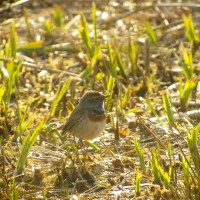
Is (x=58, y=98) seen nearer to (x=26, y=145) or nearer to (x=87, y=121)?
(x=87, y=121)

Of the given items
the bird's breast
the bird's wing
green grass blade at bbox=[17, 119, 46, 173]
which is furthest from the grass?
the bird's breast

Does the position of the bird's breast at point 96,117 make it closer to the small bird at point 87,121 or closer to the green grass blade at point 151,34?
the small bird at point 87,121

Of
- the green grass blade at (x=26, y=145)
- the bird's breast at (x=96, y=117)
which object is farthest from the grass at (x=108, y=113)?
the bird's breast at (x=96, y=117)

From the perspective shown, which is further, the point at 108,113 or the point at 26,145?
the point at 108,113

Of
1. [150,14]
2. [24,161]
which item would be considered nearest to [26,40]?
[150,14]

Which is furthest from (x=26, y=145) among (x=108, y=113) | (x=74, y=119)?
(x=108, y=113)

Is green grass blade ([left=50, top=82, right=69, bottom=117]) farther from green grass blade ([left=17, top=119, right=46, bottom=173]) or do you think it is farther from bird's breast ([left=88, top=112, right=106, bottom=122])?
green grass blade ([left=17, top=119, right=46, bottom=173])
